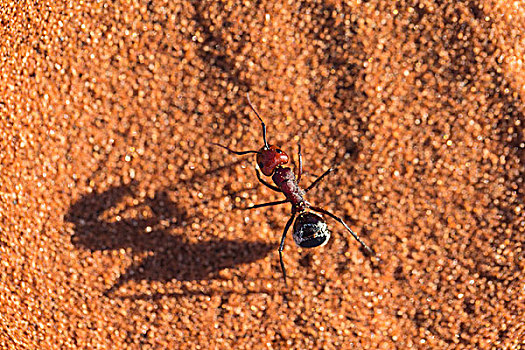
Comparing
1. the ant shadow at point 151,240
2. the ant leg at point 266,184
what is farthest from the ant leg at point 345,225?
the ant shadow at point 151,240

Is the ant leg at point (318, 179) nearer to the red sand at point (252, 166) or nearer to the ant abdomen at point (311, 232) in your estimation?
the red sand at point (252, 166)

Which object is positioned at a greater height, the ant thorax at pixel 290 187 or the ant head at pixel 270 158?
the ant head at pixel 270 158

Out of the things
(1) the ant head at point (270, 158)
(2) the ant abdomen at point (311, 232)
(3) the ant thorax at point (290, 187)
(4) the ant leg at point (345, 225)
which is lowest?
(2) the ant abdomen at point (311, 232)

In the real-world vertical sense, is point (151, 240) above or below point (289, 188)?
below

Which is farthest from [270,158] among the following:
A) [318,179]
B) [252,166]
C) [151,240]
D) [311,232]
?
[151,240]

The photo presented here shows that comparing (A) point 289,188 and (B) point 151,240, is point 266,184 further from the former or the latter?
(B) point 151,240

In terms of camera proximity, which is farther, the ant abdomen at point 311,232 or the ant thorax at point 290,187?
the ant thorax at point 290,187

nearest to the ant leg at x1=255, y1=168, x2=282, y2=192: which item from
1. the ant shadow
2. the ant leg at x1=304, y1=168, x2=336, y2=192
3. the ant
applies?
the ant

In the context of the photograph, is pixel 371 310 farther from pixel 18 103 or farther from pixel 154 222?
pixel 18 103
